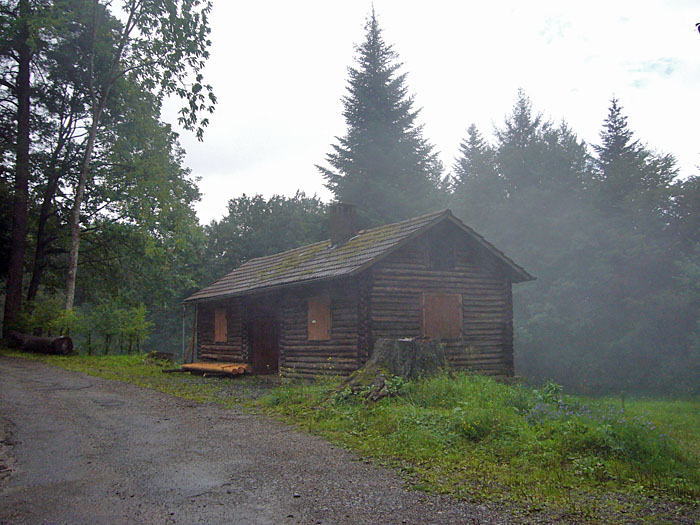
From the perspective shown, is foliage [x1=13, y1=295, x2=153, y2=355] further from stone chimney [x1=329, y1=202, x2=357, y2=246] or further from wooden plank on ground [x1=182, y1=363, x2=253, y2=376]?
stone chimney [x1=329, y1=202, x2=357, y2=246]

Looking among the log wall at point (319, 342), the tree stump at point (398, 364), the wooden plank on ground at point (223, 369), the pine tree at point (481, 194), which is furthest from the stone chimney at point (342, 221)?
the pine tree at point (481, 194)

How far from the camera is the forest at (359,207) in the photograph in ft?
81.6

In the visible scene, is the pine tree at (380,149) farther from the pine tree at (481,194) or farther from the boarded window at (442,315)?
the boarded window at (442,315)

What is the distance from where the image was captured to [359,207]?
1551 inches

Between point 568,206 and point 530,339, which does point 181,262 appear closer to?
point 530,339

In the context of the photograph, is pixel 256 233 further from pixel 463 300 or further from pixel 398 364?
pixel 398 364

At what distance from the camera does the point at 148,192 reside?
2606cm

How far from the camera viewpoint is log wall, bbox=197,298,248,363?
2221cm

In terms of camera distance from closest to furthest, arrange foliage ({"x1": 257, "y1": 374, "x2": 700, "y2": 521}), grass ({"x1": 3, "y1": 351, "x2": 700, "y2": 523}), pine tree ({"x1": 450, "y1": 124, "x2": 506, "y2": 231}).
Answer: grass ({"x1": 3, "y1": 351, "x2": 700, "y2": 523}), foliage ({"x1": 257, "y1": 374, "x2": 700, "y2": 521}), pine tree ({"x1": 450, "y1": 124, "x2": 506, "y2": 231})

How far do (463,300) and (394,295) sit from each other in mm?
2623

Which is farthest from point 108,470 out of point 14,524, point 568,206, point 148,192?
point 568,206

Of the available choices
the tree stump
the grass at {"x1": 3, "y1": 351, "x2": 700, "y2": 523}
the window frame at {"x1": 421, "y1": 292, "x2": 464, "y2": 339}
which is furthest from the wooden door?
the tree stump

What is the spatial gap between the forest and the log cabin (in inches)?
302

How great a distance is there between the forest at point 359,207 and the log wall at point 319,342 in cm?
810
